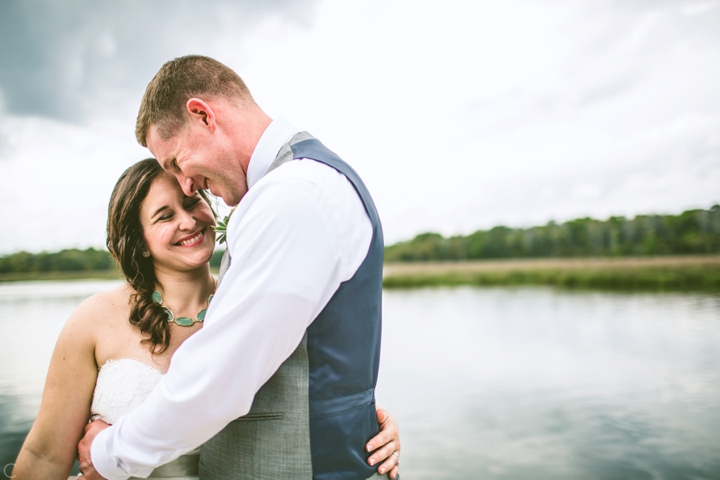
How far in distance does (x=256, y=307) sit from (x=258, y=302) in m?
0.02

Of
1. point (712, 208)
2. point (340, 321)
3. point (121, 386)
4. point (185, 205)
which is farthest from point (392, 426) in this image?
point (712, 208)

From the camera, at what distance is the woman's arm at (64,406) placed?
196 cm

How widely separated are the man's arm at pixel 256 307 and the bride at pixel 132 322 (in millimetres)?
999

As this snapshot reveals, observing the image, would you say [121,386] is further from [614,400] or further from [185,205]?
[614,400]

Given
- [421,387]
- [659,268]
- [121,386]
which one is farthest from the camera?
[659,268]

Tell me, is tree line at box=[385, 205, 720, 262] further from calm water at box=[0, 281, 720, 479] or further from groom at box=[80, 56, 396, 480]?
groom at box=[80, 56, 396, 480]

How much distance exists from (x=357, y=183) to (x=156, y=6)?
9.10 metres

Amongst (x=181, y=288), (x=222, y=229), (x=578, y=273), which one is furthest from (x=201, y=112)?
(x=578, y=273)

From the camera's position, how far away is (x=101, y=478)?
1629 millimetres

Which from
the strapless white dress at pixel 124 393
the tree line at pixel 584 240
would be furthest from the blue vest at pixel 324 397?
the tree line at pixel 584 240

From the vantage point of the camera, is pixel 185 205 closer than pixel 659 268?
Yes

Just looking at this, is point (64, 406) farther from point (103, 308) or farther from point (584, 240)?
point (584, 240)

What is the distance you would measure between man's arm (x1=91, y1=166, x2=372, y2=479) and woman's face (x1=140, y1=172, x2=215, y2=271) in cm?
118

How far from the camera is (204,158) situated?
1656 millimetres
